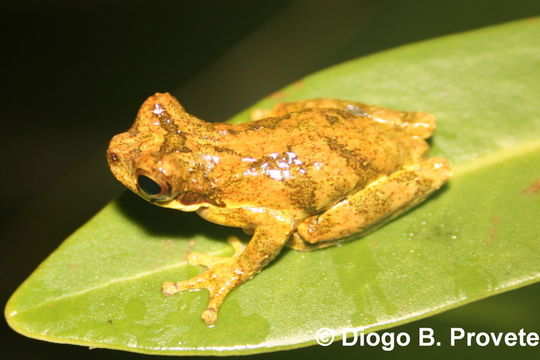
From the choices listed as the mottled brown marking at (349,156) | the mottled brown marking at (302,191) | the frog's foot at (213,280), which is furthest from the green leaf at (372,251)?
the mottled brown marking at (349,156)

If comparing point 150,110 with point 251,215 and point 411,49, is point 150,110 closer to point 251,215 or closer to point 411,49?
point 251,215

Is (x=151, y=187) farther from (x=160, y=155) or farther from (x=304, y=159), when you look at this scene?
(x=304, y=159)

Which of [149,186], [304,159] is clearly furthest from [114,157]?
[304,159]

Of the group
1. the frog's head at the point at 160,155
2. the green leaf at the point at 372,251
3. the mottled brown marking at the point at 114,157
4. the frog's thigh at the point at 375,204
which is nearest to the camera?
the green leaf at the point at 372,251

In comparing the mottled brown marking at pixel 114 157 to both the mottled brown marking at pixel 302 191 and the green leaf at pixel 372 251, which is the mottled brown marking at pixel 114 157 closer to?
the green leaf at pixel 372 251

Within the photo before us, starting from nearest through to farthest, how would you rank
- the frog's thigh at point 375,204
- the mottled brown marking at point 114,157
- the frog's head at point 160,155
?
the frog's head at point 160,155, the mottled brown marking at point 114,157, the frog's thigh at point 375,204

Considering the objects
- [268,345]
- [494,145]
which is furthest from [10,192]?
[494,145]

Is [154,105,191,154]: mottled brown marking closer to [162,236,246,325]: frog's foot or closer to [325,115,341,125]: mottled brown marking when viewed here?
[162,236,246,325]: frog's foot
